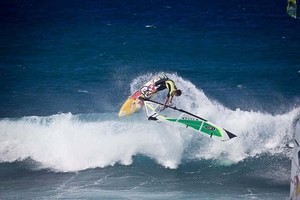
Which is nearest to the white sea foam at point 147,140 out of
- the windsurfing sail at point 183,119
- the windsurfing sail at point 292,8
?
the windsurfing sail at point 183,119

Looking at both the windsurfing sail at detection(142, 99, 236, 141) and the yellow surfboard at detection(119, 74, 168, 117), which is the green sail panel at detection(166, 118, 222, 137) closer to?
the windsurfing sail at detection(142, 99, 236, 141)

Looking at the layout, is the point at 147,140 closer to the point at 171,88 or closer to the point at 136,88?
the point at 136,88

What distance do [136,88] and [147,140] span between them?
60.3 inches

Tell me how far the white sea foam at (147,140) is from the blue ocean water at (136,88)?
0.03 metres

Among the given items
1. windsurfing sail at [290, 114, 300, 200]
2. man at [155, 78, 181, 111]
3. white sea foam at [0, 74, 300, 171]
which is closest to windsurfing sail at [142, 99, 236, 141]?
man at [155, 78, 181, 111]

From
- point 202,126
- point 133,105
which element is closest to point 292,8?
point 202,126

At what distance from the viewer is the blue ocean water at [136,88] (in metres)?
11.8

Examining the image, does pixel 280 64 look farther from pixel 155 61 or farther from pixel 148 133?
pixel 148 133

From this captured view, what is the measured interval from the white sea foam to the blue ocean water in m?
0.03

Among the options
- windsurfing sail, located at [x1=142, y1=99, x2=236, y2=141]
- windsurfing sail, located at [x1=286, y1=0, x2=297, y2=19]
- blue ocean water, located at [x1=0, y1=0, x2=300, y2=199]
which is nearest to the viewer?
windsurfing sail, located at [x1=142, y1=99, x2=236, y2=141]

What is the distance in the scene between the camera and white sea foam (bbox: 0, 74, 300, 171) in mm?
12430

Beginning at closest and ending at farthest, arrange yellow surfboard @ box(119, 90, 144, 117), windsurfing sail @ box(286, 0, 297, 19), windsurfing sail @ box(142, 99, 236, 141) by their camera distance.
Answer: windsurfing sail @ box(142, 99, 236, 141), yellow surfboard @ box(119, 90, 144, 117), windsurfing sail @ box(286, 0, 297, 19)

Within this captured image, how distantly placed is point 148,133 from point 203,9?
580cm

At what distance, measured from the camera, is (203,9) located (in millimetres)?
16266
